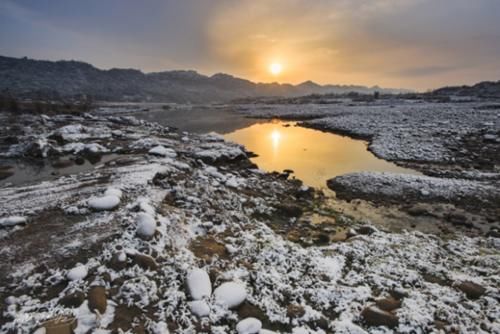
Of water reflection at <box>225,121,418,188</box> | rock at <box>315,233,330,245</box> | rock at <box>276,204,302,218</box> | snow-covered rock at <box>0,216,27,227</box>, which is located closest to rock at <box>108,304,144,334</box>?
snow-covered rock at <box>0,216,27,227</box>

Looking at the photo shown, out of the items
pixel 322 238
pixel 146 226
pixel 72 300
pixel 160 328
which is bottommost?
pixel 322 238

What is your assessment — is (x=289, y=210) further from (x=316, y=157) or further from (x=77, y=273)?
(x=316, y=157)

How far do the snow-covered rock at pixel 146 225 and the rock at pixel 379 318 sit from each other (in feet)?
17.0

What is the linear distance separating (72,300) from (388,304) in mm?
6222

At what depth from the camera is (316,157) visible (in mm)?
20250

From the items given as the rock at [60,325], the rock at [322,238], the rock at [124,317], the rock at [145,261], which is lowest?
the rock at [322,238]

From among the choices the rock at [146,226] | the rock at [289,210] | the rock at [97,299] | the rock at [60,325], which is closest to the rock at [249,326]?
the rock at [97,299]

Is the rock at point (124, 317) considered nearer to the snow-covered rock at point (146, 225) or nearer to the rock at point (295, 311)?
the snow-covered rock at point (146, 225)

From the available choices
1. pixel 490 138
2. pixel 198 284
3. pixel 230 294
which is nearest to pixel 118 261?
pixel 198 284

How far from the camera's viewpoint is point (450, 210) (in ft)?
35.7

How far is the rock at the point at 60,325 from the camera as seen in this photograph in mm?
4353

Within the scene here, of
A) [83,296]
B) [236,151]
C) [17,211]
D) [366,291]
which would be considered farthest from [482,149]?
[17,211]

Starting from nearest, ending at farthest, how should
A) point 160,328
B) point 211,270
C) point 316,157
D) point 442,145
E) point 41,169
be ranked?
point 160,328
point 211,270
point 41,169
point 316,157
point 442,145

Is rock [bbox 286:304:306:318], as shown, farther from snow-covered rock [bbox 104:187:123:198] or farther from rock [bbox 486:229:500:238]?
rock [bbox 486:229:500:238]
